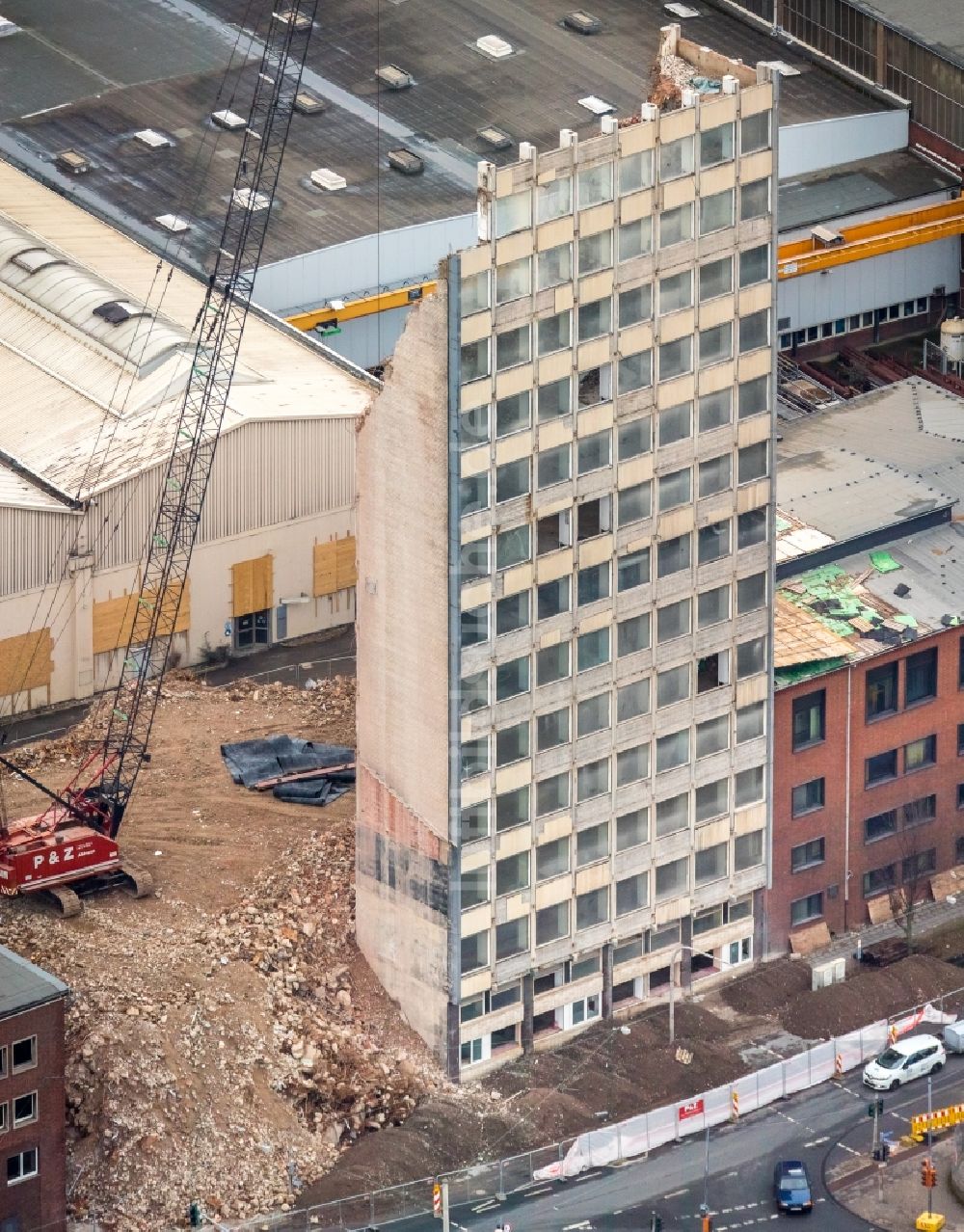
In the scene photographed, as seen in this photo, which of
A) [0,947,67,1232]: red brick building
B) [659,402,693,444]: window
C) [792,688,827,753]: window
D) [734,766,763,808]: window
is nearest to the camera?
[0,947,67,1232]: red brick building

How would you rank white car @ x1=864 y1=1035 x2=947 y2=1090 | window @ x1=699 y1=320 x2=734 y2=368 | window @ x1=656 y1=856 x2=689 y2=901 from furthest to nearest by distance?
1. window @ x1=656 y1=856 x2=689 y2=901
2. white car @ x1=864 y1=1035 x2=947 y2=1090
3. window @ x1=699 y1=320 x2=734 y2=368

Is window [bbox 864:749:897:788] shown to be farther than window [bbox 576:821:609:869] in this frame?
Yes

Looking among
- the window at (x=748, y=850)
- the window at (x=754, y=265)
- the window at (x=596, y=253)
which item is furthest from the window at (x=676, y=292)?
the window at (x=748, y=850)

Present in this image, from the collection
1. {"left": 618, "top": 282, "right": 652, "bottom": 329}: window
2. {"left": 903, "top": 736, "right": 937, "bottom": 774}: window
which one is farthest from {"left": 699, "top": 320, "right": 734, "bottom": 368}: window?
{"left": 903, "top": 736, "right": 937, "bottom": 774}: window

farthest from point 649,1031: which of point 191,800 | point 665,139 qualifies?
point 665,139

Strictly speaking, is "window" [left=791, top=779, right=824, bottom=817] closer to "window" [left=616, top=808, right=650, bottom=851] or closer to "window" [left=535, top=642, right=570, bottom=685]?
"window" [left=616, top=808, right=650, bottom=851]

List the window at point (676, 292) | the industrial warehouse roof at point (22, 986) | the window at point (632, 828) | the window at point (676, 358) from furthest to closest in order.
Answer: the window at point (632, 828), the window at point (676, 358), the window at point (676, 292), the industrial warehouse roof at point (22, 986)

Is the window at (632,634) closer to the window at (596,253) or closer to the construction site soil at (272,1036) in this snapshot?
the window at (596,253)
